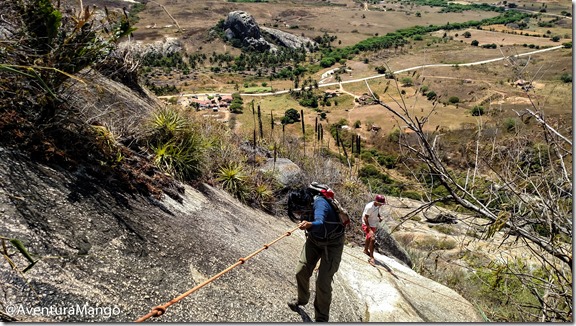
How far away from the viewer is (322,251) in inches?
218

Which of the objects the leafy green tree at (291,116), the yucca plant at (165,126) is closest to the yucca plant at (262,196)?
the yucca plant at (165,126)

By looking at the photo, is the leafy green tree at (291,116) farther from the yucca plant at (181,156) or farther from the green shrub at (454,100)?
the yucca plant at (181,156)

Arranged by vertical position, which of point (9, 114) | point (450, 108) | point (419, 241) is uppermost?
point (9, 114)

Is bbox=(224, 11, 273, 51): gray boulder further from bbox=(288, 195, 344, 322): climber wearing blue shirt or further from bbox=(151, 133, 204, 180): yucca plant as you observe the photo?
bbox=(288, 195, 344, 322): climber wearing blue shirt

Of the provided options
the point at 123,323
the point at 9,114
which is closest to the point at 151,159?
the point at 9,114

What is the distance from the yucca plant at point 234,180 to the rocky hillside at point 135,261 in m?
1.85

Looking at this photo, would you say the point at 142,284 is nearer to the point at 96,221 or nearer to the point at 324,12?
the point at 96,221

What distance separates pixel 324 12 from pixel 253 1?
37337 mm

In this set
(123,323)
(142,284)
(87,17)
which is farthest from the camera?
(87,17)

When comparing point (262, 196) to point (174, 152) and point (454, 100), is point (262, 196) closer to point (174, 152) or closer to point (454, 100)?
point (174, 152)

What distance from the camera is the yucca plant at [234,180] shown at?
940 cm

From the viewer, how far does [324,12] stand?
168375 millimetres

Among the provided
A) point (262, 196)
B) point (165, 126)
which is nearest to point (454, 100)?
point (262, 196)

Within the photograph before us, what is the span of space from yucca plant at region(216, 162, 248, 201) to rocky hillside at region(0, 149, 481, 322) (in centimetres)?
185
